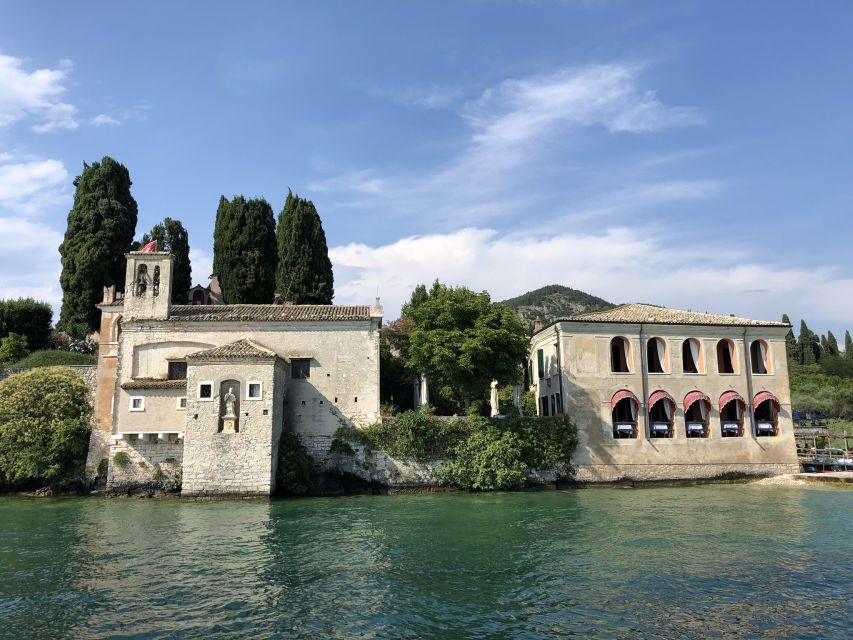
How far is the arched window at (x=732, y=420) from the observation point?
3108 cm

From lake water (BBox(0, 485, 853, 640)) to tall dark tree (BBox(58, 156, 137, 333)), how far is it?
18.6 meters

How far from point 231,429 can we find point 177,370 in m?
5.43

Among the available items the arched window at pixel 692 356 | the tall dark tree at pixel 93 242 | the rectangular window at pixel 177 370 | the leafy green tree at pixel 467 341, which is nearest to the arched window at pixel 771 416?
the arched window at pixel 692 356

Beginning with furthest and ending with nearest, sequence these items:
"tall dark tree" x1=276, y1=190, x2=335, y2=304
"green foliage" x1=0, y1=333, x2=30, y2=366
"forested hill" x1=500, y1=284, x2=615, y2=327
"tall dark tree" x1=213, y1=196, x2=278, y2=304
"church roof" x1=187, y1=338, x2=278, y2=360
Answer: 1. "forested hill" x1=500, y1=284, x2=615, y2=327
2. "tall dark tree" x1=213, y1=196, x2=278, y2=304
3. "tall dark tree" x1=276, y1=190, x2=335, y2=304
4. "green foliage" x1=0, y1=333, x2=30, y2=366
5. "church roof" x1=187, y1=338, x2=278, y2=360

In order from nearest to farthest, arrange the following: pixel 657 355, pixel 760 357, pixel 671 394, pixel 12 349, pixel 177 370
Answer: pixel 177 370 < pixel 671 394 < pixel 657 355 < pixel 760 357 < pixel 12 349

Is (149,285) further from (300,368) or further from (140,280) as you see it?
(300,368)

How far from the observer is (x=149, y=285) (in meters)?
29.3

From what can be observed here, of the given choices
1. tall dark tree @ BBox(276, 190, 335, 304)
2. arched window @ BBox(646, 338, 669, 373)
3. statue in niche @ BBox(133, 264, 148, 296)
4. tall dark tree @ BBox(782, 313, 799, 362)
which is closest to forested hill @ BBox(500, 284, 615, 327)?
tall dark tree @ BBox(782, 313, 799, 362)

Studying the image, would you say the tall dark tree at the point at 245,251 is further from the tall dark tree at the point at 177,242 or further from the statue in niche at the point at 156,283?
the statue in niche at the point at 156,283

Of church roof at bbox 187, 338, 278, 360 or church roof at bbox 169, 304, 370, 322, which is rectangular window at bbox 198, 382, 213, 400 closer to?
church roof at bbox 187, 338, 278, 360

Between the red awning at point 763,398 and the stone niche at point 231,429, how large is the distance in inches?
948

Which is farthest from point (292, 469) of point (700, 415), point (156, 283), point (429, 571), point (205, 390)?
point (700, 415)

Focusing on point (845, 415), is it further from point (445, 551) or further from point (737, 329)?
point (445, 551)

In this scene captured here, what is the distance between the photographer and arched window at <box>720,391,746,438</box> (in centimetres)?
3108
